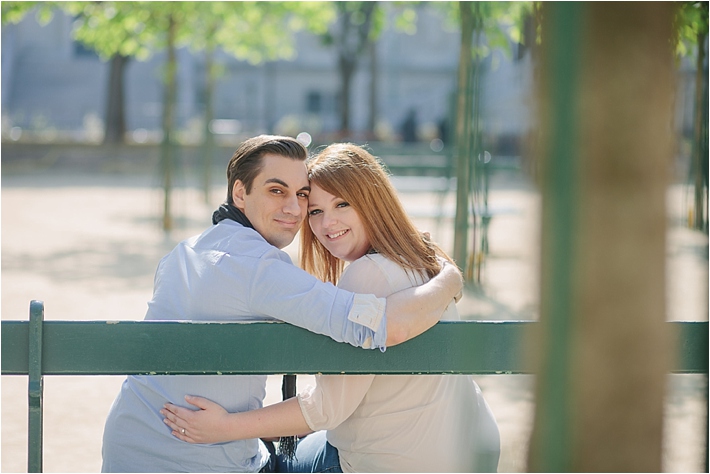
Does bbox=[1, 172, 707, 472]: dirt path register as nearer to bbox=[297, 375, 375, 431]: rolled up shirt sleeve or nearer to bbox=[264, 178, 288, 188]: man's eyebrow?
bbox=[297, 375, 375, 431]: rolled up shirt sleeve

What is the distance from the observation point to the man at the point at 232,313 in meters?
2.16

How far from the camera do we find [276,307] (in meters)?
2.19

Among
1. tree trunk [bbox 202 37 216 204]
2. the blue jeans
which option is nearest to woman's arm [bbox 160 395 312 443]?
the blue jeans

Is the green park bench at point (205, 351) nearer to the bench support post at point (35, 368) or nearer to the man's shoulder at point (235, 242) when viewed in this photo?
the bench support post at point (35, 368)

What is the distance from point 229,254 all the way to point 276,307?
0.76 feet

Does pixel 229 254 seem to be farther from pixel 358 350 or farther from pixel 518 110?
pixel 518 110

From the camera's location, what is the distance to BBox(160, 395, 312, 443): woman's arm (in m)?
2.27

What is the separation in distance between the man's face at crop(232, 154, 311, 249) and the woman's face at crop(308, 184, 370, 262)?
48 mm

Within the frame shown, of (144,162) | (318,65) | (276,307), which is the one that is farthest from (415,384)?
(318,65)

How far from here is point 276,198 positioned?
263cm

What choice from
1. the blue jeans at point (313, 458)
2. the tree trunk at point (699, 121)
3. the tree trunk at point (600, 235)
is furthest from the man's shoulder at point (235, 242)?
the tree trunk at point (699, 121)

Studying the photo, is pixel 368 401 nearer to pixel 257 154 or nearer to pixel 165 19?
pixel 257 154

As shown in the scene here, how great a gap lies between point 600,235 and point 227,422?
4.52 ft

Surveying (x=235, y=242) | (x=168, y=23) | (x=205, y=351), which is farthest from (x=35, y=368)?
(x=168, y=23)
